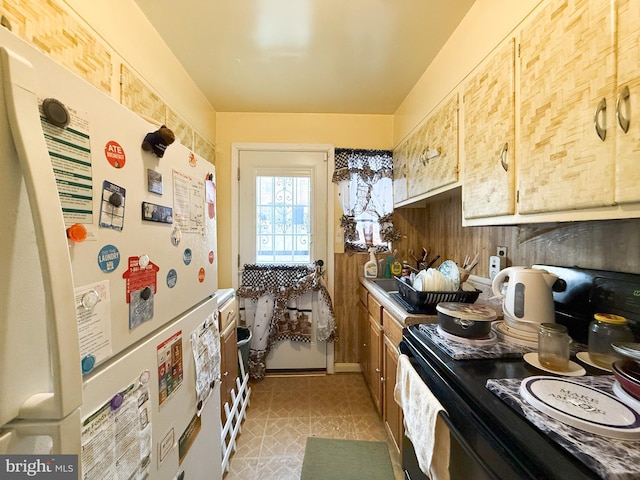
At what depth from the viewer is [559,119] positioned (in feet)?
2.61

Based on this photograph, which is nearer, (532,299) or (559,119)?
(559,119)

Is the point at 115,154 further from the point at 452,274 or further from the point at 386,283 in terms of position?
the point at 386,283

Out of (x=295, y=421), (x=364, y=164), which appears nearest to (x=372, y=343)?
(x=295, y=421)

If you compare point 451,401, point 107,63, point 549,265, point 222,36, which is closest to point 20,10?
point 107,63

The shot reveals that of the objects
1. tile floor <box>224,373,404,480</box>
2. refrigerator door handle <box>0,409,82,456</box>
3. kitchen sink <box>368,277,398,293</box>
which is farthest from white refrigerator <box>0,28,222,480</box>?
kitchen sink <box>368,277,398,293</box>

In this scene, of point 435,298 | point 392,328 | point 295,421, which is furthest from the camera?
point 295,421

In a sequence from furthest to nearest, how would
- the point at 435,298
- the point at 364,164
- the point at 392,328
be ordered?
1. the point at 364,164
2. the point at 392,328
3. the point at 435,298

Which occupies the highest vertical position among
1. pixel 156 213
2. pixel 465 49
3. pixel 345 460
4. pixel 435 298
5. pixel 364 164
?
pixel 465 49

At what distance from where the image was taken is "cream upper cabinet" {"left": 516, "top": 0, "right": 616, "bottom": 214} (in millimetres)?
679

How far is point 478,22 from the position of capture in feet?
3.99

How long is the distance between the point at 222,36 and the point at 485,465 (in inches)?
84.9

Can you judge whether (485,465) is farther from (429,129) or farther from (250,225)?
(250,225)

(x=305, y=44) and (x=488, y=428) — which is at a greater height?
(x=305, y=44)

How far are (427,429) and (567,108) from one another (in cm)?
110
